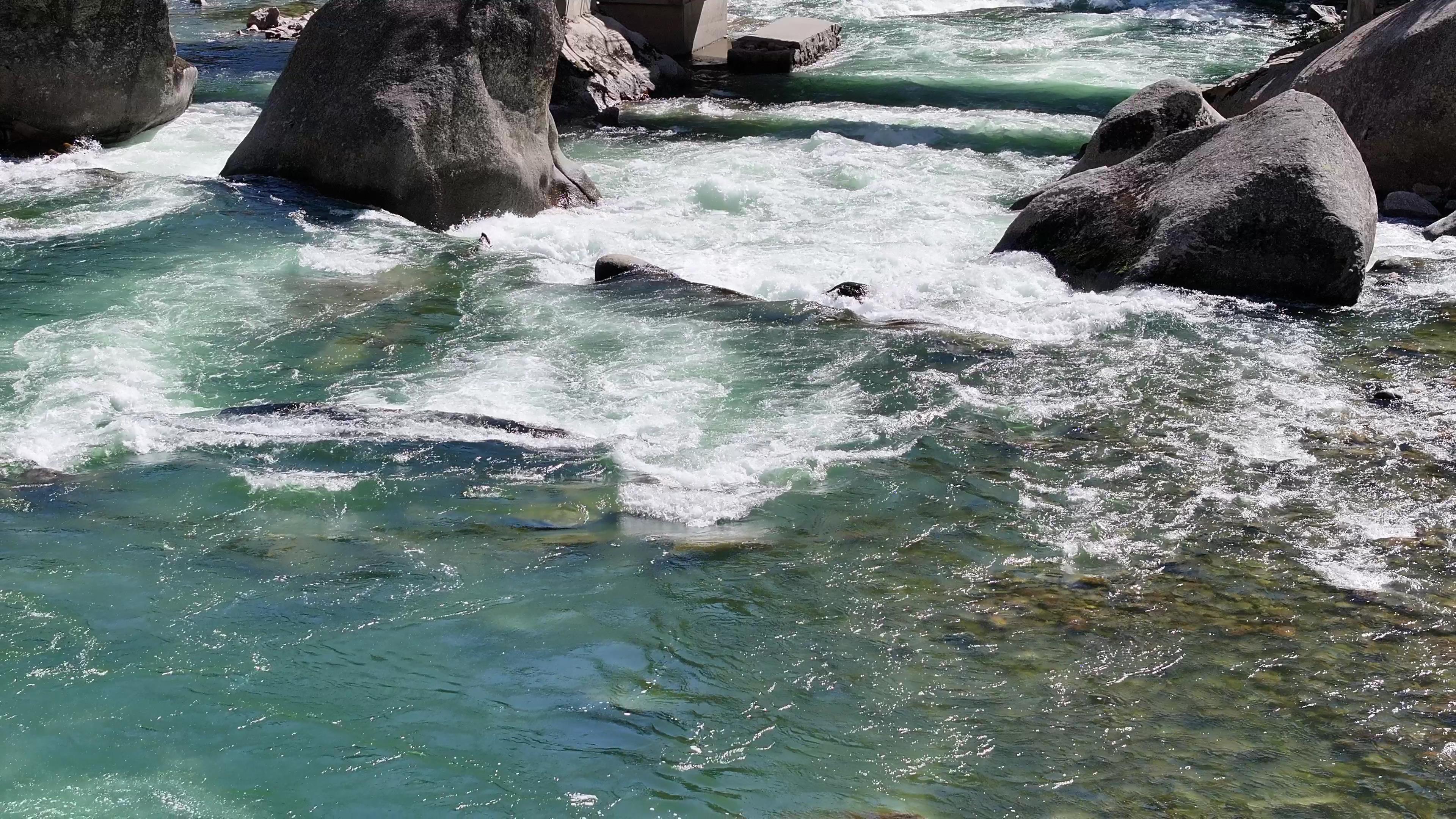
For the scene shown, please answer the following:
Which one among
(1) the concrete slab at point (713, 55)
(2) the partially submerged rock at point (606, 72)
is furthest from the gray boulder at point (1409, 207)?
(1) the concrete slab at point (713, 55)

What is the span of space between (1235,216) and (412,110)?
6474mm

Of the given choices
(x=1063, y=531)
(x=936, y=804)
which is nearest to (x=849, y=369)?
(x=1063, y=531)

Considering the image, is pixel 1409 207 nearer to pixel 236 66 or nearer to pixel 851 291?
pixel 851 291

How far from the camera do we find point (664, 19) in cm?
2180

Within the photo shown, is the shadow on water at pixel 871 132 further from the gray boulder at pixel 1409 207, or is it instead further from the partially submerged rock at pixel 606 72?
the gray boulder at pixel 1409 207

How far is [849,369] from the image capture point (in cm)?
804

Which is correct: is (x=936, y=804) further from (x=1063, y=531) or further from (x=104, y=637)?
(x=104, y=637)

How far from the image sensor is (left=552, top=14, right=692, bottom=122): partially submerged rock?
17531 millimetres

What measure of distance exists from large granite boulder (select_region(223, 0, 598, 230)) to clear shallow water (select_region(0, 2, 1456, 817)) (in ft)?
1.37

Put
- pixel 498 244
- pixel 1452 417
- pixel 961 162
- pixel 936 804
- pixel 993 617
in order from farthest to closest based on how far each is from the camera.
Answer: pixel 961 162 → pixel 498 244 → pixel 1452 417 → pixel 993 617 → pixel 936 804

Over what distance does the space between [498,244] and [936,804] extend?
7.92m

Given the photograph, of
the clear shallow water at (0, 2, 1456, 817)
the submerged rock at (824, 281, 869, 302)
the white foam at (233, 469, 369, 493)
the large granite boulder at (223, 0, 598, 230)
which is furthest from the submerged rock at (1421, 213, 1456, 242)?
the white foam at (233, 469, 369, 493)

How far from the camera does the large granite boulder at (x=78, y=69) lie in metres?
12.8

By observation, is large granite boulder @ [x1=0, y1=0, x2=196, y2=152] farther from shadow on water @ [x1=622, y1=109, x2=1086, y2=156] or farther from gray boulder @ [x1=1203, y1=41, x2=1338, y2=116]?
gray boulder @ [x1=1203, y1=41, x2=1338, y2=116]
